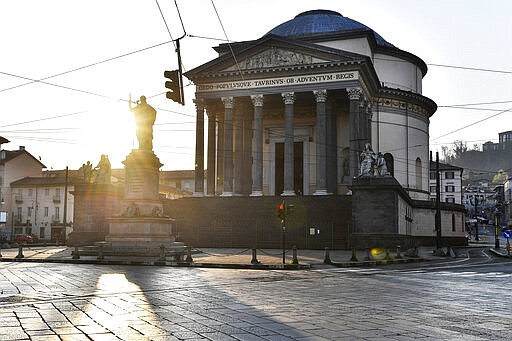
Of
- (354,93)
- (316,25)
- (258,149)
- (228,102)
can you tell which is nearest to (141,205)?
(258,149)

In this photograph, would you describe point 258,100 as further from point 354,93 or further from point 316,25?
point 316,25

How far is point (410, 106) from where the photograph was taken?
55875 mm

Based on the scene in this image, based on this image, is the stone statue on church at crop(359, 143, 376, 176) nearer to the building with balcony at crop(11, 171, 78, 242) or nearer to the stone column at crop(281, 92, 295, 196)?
the stone column at crop(281, 92, 295, 196)

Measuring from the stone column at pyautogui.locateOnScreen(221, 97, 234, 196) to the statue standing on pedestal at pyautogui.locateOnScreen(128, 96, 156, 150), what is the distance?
17155 millimetres

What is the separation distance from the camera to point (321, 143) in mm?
41969

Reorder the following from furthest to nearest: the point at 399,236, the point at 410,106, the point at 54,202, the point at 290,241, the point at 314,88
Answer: the point at 54,202, the point at 410,106, the point at 314,88, the point at 290,241, the point at 399,236

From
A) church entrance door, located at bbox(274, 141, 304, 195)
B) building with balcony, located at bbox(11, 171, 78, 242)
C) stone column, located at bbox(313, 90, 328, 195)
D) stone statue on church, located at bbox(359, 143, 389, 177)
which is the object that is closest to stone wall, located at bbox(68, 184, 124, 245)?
stone column, located at bbox(313, 90, 328, 195)

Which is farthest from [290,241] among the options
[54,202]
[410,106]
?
[54,202]

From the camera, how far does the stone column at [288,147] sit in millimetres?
42237

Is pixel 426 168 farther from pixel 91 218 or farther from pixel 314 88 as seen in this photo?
pixel 91 218

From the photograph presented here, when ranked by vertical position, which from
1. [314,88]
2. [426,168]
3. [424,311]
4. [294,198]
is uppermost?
[314,88]

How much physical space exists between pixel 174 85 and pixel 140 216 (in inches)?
495

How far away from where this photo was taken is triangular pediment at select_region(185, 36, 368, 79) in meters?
42.7

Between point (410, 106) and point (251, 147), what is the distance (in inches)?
691
